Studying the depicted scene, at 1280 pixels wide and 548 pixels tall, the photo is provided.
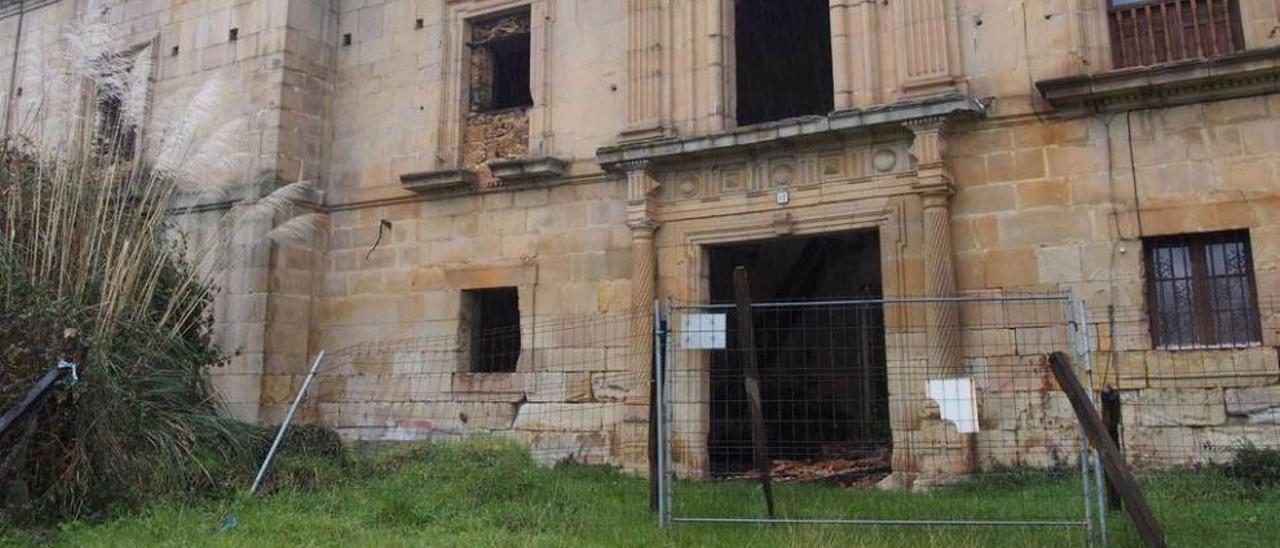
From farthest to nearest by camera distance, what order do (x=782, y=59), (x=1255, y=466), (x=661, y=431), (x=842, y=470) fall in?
(x=782, y=59), (x=842, y=470), (x=1255, y=466), (x=661, y=431)

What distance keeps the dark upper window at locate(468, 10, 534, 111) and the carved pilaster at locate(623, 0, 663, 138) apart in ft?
5.86

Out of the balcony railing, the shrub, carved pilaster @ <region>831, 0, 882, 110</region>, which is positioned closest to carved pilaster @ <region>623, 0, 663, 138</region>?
carved pilaster @ <region>831, 0, 882, 110</region>

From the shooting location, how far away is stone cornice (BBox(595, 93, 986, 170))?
9070mm

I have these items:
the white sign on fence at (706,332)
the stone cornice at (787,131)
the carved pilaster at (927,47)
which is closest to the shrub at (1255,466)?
the stone cornice at (787,131)

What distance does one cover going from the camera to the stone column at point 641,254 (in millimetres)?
10438

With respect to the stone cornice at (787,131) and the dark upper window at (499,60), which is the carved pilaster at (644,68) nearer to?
the stone cornice at (787,131)

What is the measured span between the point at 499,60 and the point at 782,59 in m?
4.23

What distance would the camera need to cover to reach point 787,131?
973cm

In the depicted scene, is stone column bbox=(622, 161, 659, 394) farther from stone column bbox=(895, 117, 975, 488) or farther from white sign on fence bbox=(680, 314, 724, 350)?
white sign on fence bbox=(680, 314, 724, 350)

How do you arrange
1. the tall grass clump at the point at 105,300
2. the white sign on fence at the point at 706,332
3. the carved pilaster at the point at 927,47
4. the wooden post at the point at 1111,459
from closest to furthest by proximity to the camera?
1. the wooden post at the point at 1111,459
2. the white sign on fence at the point at 706,332
3. the tall grass clump at the point at 105,300
4. the carved pilaster at the point at 927,47

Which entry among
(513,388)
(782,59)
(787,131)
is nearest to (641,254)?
(787,131)

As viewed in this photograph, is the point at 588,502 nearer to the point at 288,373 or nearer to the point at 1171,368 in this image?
the point at 1171,368

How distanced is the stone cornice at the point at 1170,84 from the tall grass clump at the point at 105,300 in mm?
8024

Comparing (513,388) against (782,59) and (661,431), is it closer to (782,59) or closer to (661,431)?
(661,431)
